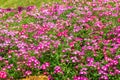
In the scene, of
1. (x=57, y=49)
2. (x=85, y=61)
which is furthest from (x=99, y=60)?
(x=57, y=49)

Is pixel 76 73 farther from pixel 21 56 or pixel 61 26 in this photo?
pixel 61 26

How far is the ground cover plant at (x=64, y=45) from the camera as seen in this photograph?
43.2 feet

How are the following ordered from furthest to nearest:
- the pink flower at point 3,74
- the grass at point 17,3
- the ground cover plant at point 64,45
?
the grass at point 17,3 < the ground cover plant at point 64,45 < the pink flower at point 3,74

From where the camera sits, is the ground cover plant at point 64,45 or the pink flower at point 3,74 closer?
the pink flower at point 3,74

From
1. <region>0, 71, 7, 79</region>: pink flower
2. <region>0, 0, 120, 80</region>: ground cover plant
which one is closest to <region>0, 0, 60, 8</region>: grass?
<region>0, 0, 120, 80</region>: ground cover plant

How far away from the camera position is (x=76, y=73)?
1311 centimetres

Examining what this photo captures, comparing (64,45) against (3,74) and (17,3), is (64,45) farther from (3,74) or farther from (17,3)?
(17,3)


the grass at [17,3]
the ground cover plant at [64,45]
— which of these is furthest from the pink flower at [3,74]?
the grass at [17,3]

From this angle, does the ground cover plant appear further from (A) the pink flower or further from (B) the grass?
(B) the grass

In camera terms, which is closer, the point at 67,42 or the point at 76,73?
the point at 76,73

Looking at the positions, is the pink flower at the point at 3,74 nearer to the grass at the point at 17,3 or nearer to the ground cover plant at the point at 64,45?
the ground cover plant at the point at 64,45

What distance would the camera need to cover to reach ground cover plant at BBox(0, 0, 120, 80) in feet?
43.2

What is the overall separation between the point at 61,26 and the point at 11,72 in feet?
14.7

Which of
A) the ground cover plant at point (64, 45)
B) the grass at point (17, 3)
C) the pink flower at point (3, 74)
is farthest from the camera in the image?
the grass at point (17, 3)
